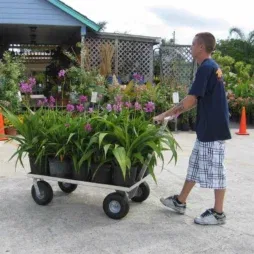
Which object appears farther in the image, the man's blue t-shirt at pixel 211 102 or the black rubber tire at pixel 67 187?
the black rubber tire at pixel 67 187

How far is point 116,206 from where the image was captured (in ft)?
13.5

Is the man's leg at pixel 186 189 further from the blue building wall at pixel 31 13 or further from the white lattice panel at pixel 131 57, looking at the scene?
the white lattice panel at pixel 131 57

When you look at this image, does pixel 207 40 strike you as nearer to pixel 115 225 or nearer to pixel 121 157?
pixel 121 157

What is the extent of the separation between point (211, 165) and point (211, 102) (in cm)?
62

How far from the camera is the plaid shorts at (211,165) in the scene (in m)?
3.98

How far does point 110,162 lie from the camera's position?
162 inches

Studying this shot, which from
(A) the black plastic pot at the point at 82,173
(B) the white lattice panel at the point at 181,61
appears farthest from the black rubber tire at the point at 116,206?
(B) the white lattice panel at the point at 181,61

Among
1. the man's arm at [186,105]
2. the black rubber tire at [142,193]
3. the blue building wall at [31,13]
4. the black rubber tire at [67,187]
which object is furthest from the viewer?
the blue building wall at [31,13]

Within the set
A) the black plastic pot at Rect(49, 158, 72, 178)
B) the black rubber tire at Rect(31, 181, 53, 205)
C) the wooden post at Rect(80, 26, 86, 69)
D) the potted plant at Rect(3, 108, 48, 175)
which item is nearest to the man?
the black plastic pot at Rect(49, 158, 72, 178)

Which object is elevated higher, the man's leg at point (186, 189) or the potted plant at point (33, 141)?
the potted plant at point (33, 141)

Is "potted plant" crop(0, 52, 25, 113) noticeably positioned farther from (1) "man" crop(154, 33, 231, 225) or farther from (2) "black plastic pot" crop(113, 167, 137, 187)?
(1) "man" crop(154, 33, 231, 225)

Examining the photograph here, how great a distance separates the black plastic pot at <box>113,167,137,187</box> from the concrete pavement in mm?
379

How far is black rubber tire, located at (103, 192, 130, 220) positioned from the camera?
13.3ft

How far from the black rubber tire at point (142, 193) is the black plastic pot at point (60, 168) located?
2.74ft
